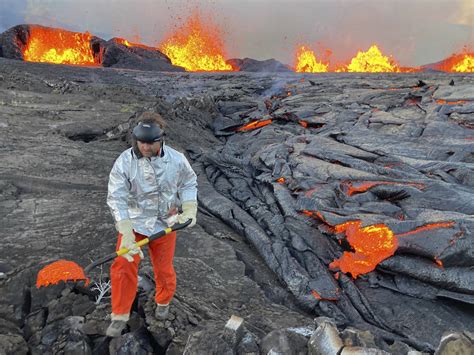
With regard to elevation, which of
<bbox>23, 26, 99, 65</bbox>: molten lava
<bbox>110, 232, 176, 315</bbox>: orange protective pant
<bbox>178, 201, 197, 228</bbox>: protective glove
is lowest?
<bbox>110, 232, 176, 315</bbox>: orange protective pant

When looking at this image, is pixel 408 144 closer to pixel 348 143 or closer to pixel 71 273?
pixel 348 143

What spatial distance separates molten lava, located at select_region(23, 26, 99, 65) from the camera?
4231cm

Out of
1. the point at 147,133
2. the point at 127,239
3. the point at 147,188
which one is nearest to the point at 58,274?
the point at 127,239

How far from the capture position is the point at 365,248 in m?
5.26

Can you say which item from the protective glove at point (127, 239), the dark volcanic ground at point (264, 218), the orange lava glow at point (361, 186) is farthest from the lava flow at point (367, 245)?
the protective glove at point (127, 239)

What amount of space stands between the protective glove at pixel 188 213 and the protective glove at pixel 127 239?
0.47 meters

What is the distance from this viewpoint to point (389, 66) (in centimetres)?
3356

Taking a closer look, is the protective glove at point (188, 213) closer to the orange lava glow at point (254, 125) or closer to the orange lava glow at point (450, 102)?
the orange lava glow at point (254, 125)

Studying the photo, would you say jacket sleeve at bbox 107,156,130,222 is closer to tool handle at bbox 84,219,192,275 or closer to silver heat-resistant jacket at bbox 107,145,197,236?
silver heat-resistant jacket at bbox 107,145,197,236

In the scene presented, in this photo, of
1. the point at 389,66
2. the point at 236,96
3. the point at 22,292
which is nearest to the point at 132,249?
the point at 22,292

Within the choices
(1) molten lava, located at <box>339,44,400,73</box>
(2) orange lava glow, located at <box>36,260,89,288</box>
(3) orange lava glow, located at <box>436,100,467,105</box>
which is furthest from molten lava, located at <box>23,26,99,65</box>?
(2) orange lava glow, located at <box>36,260,89,288</box>

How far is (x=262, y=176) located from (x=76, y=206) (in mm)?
4175

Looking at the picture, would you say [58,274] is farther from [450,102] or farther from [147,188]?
[450,102]

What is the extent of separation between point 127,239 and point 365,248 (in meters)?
3.78
